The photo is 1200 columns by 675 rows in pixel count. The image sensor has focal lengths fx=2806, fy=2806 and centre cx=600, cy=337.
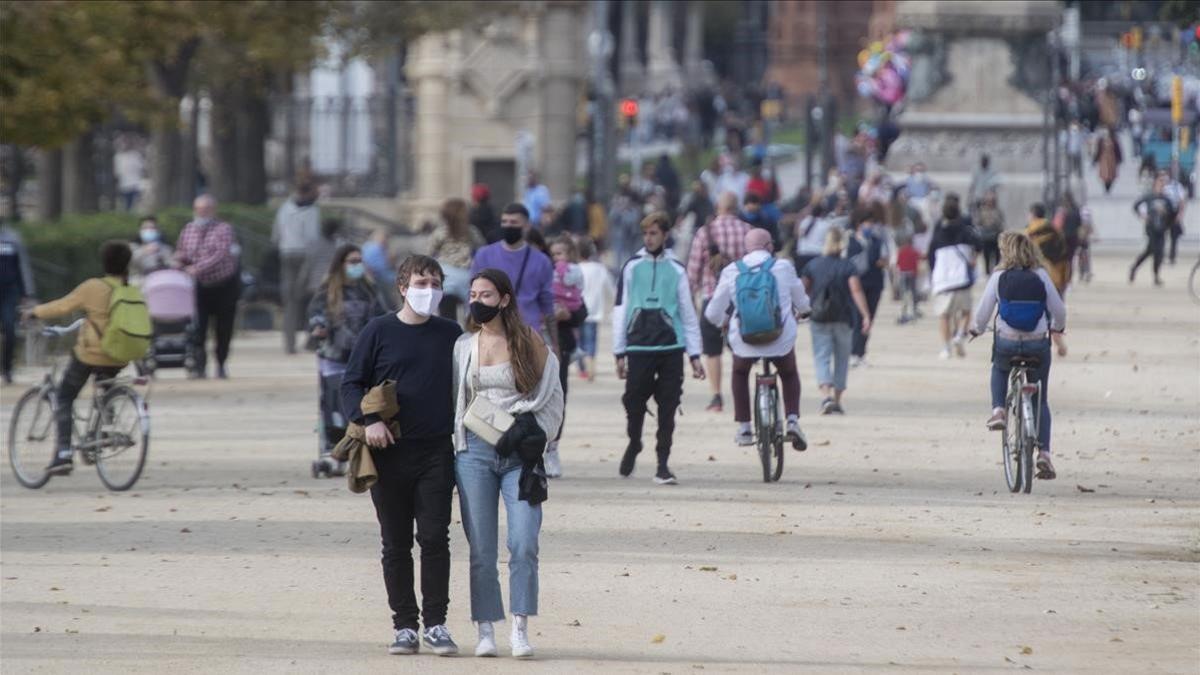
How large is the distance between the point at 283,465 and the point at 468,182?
29311 millimetres

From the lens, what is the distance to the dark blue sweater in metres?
10.4

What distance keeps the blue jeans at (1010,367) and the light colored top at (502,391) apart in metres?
6.15

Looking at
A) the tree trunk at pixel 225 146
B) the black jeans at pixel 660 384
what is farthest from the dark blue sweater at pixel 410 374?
the tree trunk at pixel 225 146

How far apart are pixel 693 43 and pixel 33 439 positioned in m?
106

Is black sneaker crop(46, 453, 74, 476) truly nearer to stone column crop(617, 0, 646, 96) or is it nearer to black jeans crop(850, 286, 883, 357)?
black jeans crop(850, 286, 883, 357)

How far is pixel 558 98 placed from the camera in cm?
4719

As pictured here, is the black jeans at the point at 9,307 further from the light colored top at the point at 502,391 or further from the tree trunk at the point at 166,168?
the tree trunk at the point at 166,168

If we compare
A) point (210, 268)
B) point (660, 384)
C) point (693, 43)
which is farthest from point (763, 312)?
point (693, 43)

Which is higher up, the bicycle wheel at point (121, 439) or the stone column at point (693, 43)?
the stone column at point (693, 43)

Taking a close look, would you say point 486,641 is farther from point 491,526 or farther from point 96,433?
point 96,433

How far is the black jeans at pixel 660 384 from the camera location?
1634cm

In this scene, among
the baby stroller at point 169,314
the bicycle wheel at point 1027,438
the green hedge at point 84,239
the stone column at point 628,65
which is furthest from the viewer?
the stone column at point 628,65

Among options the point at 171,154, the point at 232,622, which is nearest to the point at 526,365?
the point at 232,622

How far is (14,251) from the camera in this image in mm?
22938
